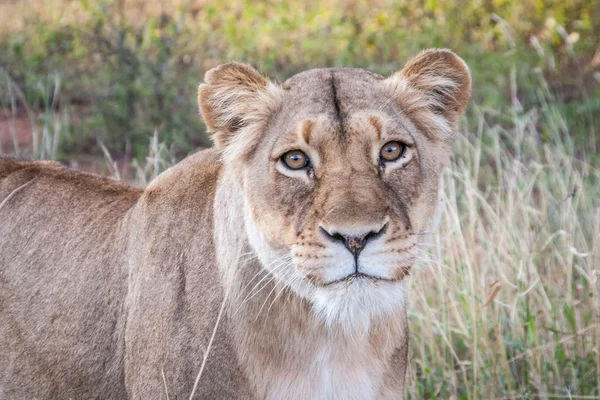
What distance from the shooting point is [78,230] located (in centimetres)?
405

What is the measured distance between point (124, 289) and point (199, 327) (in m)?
0.49

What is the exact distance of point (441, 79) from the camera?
357cm

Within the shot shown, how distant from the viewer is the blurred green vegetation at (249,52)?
7879 mm

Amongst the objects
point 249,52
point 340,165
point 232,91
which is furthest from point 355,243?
point 249,52

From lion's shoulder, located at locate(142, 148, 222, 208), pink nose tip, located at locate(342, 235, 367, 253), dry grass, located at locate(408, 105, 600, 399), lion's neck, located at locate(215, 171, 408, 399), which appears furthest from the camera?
dry grass, located at locate(408, 105, 600, 399)

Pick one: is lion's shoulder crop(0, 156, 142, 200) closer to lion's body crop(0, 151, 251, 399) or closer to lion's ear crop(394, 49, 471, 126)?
lion's body crop(0, 151, 251, 399)

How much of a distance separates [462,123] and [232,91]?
4.65 meters

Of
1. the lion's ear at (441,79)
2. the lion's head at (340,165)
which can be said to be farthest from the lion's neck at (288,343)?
the lion's ear at (441,79)

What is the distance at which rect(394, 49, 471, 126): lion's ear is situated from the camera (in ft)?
11.6

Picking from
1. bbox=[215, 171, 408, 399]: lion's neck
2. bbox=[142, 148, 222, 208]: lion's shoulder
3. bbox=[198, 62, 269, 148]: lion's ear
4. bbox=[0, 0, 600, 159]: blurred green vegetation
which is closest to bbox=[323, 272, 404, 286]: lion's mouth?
bbox=[215, 171, 408, 399]: lion's neck

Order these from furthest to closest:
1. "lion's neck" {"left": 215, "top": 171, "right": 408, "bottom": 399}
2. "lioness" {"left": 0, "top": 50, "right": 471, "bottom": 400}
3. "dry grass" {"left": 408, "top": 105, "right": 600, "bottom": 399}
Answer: "dry grass" {"left": 408, "top": 105, "right": 600, "bottom": 399}, "lion's neck" {"left": 215, "top": 171, "right": 408, "bottom": 399}, "lioness" {"left": 0, "top": 50, "right": 471, "bottom": 400}

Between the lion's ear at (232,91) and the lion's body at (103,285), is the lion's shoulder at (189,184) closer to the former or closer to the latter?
the lion's body at (103,285)

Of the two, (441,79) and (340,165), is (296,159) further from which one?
(441,79)

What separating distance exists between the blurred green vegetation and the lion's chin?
4077 mm
